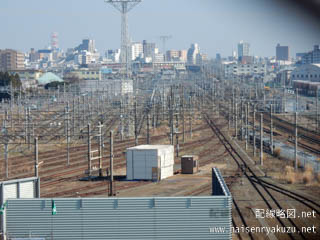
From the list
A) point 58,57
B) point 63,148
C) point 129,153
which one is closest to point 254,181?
point 129,153

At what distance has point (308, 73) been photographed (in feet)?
91.4

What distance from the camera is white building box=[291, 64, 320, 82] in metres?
25.8

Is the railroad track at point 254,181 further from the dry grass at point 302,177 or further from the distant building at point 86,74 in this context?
the distant building at point 86,74

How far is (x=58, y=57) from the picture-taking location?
286ft

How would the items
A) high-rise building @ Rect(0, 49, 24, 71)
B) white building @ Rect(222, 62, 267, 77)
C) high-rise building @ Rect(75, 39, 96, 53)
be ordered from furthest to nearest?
1. high-rise building @ Rect(75, 39, 96, 53)
2. high-rise building @ Rect(0, 49, 24, 71)
3. white building @ Rect(222, 62, 267, 77)

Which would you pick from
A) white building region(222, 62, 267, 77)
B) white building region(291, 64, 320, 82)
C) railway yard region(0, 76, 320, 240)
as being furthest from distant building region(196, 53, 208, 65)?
railway yard region(0, 76, 320, 240)

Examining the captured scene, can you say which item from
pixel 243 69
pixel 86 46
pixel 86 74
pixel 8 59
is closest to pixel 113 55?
pixel 86 46

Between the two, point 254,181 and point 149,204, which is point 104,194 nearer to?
point 254,181

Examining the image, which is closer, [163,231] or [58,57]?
[163,231]

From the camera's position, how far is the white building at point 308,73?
84.7 ft

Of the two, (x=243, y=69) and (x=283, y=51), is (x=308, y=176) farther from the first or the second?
(x=243, y=69)

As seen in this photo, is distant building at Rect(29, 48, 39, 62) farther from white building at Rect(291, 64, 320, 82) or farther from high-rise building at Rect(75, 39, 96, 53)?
white building at Rect(291, 64, 320, 82)

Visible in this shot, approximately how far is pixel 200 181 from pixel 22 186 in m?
3.41

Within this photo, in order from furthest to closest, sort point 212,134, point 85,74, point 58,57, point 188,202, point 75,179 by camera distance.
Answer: point 58,57
point 85,74
point 212,134
point 75,179
point 188,202
